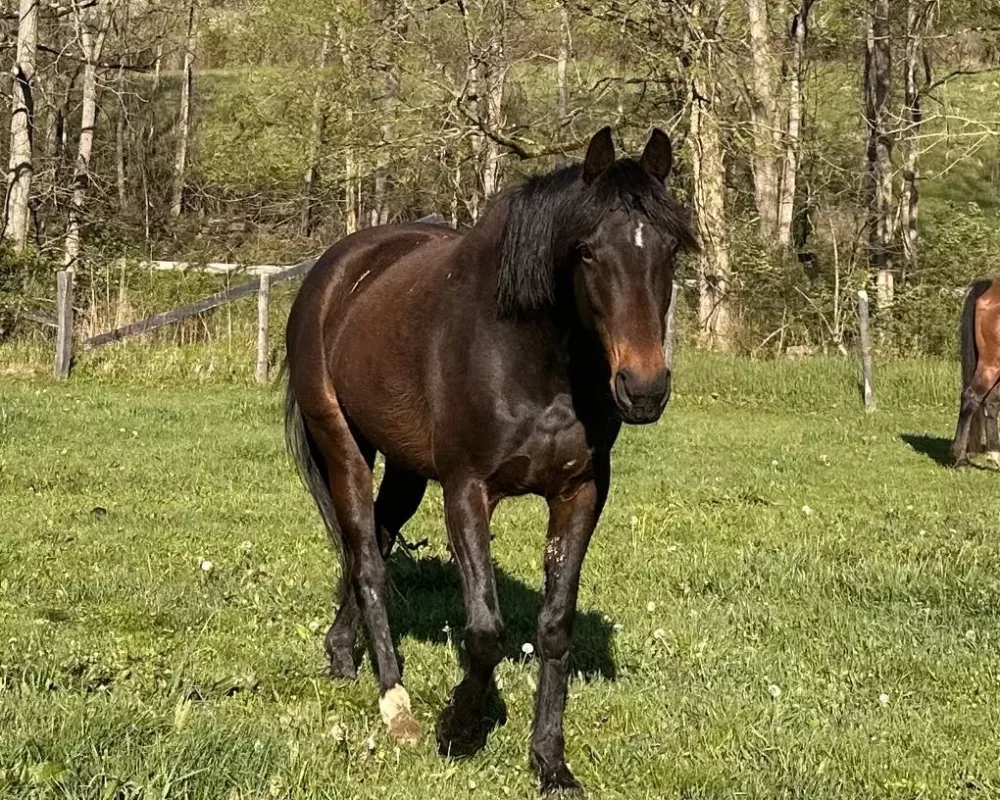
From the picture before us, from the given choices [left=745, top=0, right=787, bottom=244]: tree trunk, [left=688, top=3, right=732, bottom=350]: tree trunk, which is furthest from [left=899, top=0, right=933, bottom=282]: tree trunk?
[left=688, top=3, right=732, bottom=350]: tree trunk

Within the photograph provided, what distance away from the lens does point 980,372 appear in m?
13.1

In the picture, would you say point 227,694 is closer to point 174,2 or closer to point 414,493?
point 414,493

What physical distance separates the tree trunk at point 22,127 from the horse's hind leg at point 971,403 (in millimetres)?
15857

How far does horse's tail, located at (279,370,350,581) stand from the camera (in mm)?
5551

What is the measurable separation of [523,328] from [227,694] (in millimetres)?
1819

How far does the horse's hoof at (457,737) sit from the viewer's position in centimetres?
409

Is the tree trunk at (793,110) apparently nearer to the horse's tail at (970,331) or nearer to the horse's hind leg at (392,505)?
the horse's tail at (970,331)

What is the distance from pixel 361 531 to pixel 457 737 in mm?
1215

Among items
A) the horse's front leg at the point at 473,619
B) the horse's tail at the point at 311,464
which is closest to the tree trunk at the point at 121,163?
the horse's tail at the point at 311,464

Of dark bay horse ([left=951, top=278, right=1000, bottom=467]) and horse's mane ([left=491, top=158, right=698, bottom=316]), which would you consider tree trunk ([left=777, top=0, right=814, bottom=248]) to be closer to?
dark bay horse ([left=951, top=278, right=1000, bottom=467])

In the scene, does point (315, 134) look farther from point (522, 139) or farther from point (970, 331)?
point (970, 331)

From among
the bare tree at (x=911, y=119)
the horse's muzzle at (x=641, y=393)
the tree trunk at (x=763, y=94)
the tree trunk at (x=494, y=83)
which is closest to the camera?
the horse's muzzle at (x=641, y=393)

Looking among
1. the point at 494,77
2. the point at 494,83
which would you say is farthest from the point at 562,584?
the point at 494,77

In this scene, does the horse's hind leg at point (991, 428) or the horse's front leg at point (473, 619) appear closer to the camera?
the horse's front leg at point (473, 619)
